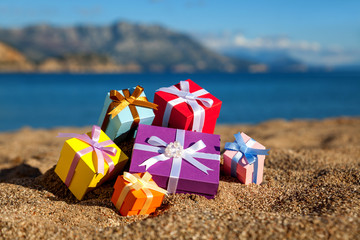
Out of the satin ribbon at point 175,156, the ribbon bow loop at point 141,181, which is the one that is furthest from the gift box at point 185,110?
the ribbon bow loop at point 141,181

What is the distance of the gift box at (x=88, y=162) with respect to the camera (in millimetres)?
3355

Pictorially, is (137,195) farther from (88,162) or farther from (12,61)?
(12,61)

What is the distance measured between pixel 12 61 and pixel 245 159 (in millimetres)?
113809

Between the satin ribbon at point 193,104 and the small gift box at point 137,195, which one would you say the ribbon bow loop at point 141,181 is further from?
the satin ribbon at point 193,104

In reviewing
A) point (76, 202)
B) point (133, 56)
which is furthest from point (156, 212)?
point (133, 56)

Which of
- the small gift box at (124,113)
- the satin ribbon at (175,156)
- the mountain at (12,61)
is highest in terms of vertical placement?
the small gift box at (124,113)

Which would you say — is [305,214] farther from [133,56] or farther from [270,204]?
[133,56]

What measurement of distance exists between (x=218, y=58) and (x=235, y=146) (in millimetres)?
176601

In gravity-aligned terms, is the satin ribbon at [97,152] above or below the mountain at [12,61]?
above

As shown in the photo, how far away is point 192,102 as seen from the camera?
387 centimetres

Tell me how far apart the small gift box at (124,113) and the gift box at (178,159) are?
0.66ft

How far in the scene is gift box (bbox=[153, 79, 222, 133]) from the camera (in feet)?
12.4

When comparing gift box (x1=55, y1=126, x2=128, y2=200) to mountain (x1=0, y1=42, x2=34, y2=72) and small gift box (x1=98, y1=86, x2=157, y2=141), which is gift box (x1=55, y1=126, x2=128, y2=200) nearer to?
small gift box (x1=98, y1=86, x2=157, y2=141)

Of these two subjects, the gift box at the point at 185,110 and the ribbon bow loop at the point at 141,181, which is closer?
the ribbon bow loop at the point at 141,181
